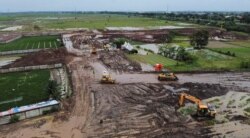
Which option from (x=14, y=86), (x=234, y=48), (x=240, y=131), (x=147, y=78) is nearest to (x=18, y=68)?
(x=14, y=86)

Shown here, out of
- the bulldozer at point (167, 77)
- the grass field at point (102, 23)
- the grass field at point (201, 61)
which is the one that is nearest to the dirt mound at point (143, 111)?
the bulldozer at point (167, 77)

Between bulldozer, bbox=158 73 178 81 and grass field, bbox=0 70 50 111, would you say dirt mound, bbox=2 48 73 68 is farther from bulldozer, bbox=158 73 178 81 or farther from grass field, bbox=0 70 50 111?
bulldozer, bbox=158 73 178 81

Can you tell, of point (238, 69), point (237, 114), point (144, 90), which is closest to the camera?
point (237, 114)

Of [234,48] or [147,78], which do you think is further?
[234,48]

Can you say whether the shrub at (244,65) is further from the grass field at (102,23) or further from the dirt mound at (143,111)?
the grass field at (102,23)

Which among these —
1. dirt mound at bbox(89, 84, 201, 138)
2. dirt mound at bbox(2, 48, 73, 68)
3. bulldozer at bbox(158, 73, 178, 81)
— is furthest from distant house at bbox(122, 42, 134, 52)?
dirt mound at bbox(89, 84, 201, 138)

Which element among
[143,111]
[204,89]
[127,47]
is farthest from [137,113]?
[127,47]

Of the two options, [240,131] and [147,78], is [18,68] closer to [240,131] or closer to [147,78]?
[147,78]
